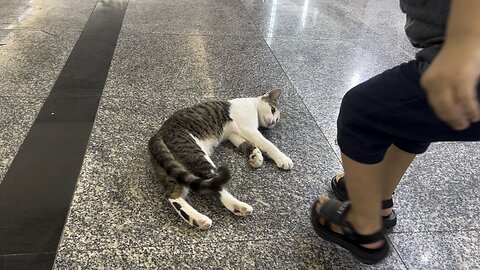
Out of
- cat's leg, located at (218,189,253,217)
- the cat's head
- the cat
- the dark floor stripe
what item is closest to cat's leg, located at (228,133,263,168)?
the cat

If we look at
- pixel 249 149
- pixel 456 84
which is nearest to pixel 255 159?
pixel 249 149

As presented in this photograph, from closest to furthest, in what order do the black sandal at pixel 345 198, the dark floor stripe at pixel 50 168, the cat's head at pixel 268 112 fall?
the dark floor stripe at pixel 50 168 → the black sandal at pixel 345 198 → the cat's head at pixel 268 112

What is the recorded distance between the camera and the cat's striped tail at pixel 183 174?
1466 millimetres

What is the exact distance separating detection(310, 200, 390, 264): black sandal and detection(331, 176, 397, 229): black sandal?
0.20 metres

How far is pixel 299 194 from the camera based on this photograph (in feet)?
5.33

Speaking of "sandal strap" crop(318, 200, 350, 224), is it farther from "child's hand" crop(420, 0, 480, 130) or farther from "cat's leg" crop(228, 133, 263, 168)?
"child's hand" crop(420, 0, 480, 130)

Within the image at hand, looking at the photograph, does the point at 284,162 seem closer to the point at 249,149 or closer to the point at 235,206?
the point at 249,149

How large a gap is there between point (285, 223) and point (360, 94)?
24.3 inches

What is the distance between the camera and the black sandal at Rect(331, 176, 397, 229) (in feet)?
4.70

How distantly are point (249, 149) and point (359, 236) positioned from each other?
2.34ft

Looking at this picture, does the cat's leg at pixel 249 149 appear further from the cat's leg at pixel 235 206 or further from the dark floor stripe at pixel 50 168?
the dark floor stripe at pixel 50 168

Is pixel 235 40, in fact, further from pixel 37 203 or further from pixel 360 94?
pixel 360 94

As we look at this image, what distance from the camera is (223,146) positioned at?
190 cm

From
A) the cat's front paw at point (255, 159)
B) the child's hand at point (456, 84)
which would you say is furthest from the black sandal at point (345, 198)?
the child's hand at point (456, 84)
